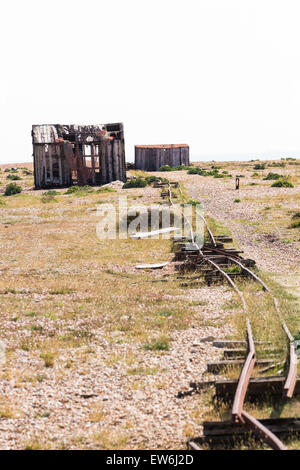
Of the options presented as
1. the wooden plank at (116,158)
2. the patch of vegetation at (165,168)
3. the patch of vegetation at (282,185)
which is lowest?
the patch of vegetation at (282,185)

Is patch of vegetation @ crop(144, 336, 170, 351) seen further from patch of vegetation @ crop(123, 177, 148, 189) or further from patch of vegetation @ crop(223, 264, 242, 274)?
patch of vegetation @ crop(123, 177, 148, 189)

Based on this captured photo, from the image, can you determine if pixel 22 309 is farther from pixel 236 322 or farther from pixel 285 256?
pixel 285 256

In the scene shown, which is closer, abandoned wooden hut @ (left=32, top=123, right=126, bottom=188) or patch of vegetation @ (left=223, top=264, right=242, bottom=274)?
patch of vegetation @ (left=223, top=264, right=242, bottom=274)

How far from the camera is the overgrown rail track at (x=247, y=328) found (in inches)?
215

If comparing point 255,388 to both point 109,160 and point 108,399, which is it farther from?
point 109,160

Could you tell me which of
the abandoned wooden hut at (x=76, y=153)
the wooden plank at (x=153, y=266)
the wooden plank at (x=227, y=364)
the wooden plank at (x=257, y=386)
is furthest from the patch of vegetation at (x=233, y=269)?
the abandoned wooden hut at (x=76, y=153)

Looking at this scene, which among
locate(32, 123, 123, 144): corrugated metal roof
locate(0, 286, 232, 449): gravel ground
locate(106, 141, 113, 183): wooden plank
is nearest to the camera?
locate(0, 286, 232, 449): gravel ground

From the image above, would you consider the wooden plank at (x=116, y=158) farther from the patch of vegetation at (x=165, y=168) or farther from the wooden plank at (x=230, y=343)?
the wooden plank at (x=230, y=343)

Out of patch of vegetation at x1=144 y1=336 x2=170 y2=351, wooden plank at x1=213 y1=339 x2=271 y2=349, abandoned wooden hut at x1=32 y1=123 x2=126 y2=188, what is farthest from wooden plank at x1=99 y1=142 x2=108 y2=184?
wooden plank at x1=213 y1=339 x2=271 y2=349

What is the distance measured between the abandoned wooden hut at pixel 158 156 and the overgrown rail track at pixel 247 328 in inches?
1520

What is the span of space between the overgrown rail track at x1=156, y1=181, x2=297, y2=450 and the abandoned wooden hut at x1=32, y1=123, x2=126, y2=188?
22202mm

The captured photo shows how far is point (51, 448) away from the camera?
582 cm

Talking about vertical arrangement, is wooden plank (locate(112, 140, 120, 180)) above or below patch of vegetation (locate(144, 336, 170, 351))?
above

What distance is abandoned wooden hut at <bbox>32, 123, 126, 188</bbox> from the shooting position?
41.5 meters
